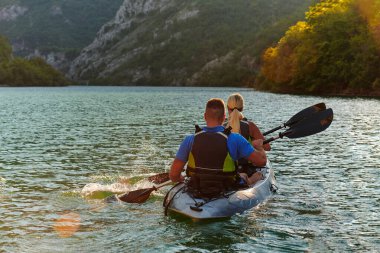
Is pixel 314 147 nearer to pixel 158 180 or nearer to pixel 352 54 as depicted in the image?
pixel 158 180

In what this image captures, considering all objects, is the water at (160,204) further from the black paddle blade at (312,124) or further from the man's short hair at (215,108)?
the man's short hair at (215,108)

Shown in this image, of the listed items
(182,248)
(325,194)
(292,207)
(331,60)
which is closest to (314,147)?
(325,194)

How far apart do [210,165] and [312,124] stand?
662 cm

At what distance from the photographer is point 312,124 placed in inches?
704

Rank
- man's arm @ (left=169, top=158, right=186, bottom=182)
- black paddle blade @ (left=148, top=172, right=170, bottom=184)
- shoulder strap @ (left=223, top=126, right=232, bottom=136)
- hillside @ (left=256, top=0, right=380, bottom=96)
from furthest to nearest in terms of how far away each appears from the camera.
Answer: hillside @ (left=256, top=0, right=380, bottom=96) < black paddle blade @ (left=148, top=172, right=170, bottom=184) < man's arm @ (left=169, top=158, right=186, bottom=182) < shoulder strap @ (left=223, top=126, right=232, bottom=136)

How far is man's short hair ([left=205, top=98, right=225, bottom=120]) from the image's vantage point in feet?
37.8

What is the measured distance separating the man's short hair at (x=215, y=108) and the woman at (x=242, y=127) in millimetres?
2499

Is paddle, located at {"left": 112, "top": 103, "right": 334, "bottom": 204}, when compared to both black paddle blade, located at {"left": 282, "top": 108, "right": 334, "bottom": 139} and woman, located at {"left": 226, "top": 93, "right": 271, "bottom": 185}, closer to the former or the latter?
black paddle blade, located at {"left": 282, "top": 108, "right": 334, "bottom": 139}

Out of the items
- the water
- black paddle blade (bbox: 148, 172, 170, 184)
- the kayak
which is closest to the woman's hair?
the kayak

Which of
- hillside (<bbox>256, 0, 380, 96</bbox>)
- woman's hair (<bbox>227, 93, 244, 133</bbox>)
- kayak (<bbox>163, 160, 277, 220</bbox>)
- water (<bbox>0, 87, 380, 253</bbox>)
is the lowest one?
water (<bbox>0, 87, 380, 253</bbox>)

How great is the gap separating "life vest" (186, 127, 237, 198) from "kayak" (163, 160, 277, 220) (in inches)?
9.3

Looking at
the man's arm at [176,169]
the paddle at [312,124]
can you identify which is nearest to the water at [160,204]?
the man's arm at [176,169]

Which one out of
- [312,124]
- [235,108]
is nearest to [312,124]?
[312,124]

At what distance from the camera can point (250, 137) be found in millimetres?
15156
